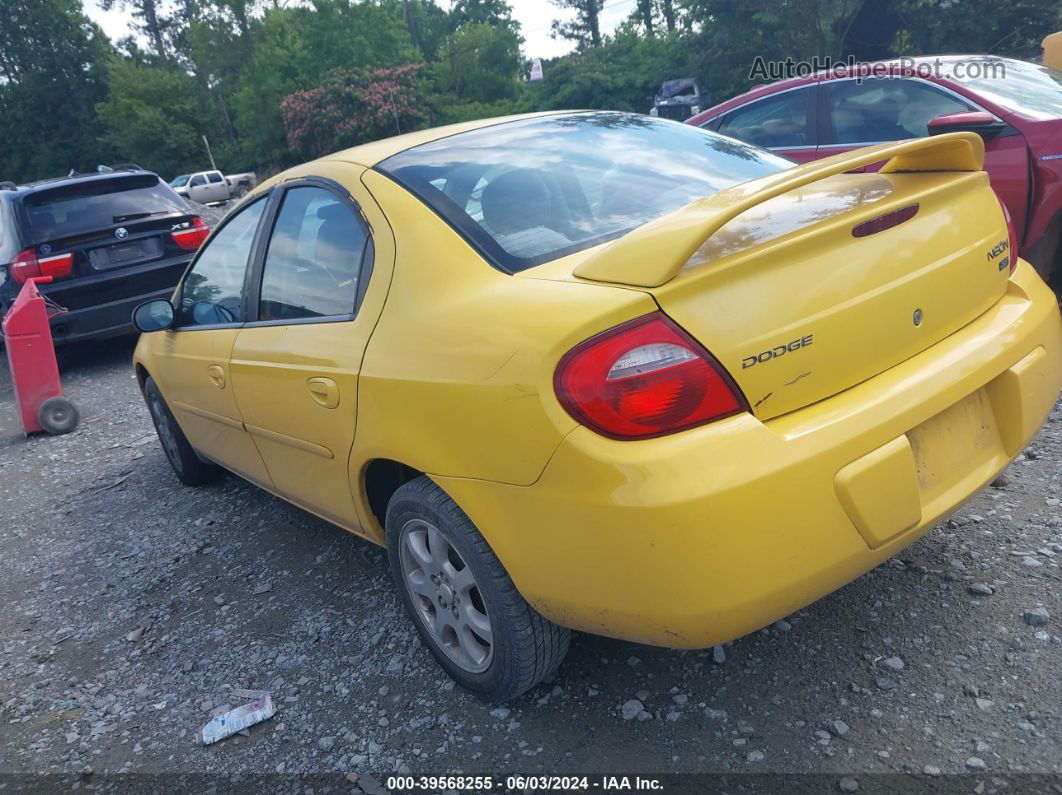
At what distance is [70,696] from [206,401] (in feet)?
4.14

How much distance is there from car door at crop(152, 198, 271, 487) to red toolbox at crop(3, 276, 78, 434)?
2740 millimetres

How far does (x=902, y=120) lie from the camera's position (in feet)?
17.2

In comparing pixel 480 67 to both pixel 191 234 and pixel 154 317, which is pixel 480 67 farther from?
pixel 154 317

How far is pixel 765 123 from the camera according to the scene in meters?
6.03

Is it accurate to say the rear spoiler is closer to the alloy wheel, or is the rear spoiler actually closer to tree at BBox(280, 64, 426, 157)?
the alloy wheel

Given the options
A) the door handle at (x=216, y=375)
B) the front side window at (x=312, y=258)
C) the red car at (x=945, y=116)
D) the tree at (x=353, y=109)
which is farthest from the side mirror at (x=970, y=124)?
the tree at (x=353, y=109)

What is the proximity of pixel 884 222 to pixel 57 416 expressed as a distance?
612 centimetres

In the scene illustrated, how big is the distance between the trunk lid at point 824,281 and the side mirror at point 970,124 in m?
2.46

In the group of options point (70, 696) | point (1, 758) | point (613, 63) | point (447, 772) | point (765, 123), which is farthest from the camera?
point (613, 63)

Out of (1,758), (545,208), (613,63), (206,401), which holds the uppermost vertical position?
(613,63)

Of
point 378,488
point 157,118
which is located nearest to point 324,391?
point 378,488

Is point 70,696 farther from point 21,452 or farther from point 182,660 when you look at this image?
point 21,452

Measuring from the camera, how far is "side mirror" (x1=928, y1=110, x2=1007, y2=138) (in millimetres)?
4445

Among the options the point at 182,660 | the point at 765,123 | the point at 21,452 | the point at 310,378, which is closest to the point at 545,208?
the point at 310,378
